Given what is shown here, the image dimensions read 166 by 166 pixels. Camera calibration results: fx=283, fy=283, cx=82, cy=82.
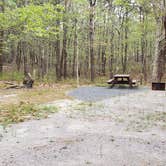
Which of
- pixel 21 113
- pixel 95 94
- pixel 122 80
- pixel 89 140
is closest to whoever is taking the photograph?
pixel 89 140

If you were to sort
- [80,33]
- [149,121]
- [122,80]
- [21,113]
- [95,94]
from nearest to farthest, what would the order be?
[149,121] → [21,113] → [95,94] → [122,80] → [80,33]

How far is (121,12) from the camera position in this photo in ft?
78.8

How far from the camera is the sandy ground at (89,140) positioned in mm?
3641

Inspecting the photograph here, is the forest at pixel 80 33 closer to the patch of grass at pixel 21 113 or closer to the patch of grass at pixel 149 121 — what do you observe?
the patch of grass at pixel 21 113

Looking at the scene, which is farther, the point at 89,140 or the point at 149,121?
the point at 149,121

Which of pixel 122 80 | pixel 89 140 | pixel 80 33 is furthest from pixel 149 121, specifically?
pixel 80 33

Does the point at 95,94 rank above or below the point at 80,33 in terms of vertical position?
below

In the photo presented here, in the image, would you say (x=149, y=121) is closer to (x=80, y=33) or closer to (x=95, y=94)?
(x=95, y=94)

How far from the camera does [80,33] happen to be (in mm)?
25094

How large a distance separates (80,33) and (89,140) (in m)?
21.2

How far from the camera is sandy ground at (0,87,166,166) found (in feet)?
11.9

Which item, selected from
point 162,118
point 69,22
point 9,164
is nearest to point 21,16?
point 162,118

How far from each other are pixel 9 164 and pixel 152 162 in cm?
177

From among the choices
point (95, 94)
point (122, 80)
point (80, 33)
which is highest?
point (80, 33)
